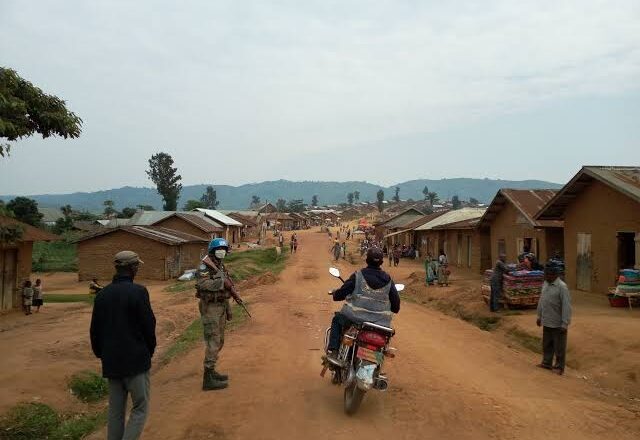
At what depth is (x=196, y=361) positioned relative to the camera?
9359mm

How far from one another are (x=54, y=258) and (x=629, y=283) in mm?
47707

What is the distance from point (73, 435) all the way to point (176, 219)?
137 ft

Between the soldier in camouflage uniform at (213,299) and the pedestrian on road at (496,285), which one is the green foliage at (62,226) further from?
the soldier in camouflage uniform at (213,299)

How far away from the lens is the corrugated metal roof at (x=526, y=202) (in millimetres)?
22641

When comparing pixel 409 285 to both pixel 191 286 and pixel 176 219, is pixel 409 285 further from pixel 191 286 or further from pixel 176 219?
pixel 176 219

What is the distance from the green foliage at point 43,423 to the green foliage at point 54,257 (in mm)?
34572

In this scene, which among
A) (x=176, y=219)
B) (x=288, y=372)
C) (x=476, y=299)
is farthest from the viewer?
(x=176, y=219)

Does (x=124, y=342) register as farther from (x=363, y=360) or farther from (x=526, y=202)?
(x=526, y=202)

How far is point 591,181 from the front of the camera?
59.9ft

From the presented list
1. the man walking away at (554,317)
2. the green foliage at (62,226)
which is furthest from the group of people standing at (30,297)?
the green foliage at (62,226)

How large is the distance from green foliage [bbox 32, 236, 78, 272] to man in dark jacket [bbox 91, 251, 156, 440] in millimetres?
37555

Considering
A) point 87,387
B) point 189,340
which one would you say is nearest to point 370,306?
point 87,387

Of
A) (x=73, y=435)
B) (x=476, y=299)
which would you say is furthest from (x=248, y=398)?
(x=476, y=299)

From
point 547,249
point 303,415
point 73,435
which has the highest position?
point 547,249
